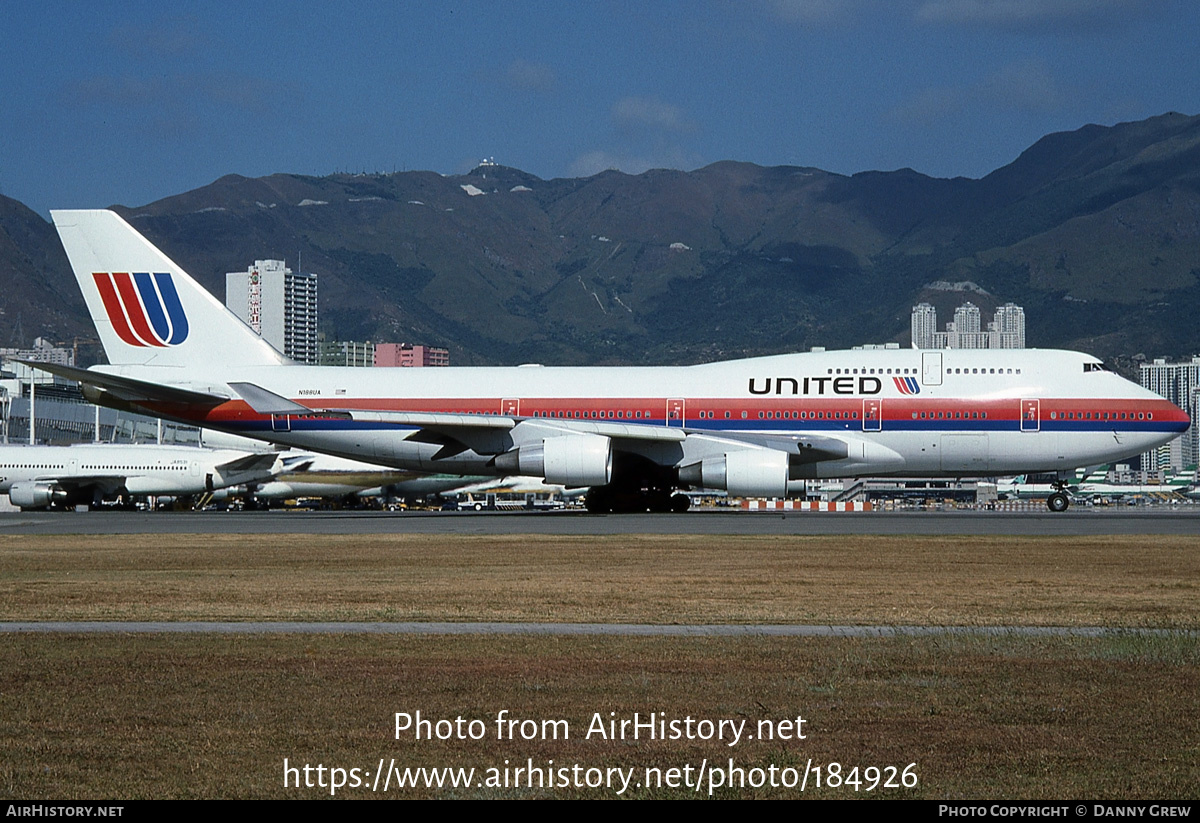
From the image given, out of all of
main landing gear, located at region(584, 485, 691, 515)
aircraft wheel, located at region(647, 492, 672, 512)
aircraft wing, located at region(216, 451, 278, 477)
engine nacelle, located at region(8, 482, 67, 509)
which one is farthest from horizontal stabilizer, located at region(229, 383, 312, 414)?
aircraft wing, located at region(216, 451, 278, 477)

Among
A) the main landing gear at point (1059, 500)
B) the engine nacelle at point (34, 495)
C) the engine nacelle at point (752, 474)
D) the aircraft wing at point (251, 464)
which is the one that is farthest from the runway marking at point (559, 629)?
the aircraft wing at point (251, 464)

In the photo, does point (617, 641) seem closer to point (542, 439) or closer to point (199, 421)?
point (542, 439)

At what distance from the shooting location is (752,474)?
37000 millimetres

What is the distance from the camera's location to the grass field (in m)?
7.81

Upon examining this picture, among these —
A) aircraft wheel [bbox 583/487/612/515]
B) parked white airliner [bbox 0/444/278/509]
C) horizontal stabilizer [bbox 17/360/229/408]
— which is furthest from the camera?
parked white airliner [bbox 0/444/278/509]

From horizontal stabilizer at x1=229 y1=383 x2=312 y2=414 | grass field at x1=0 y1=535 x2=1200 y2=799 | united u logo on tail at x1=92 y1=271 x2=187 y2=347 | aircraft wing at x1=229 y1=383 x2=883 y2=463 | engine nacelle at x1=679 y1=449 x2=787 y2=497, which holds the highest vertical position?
united u logo on tail at x1=92 y1=271 x2=187 y2=347

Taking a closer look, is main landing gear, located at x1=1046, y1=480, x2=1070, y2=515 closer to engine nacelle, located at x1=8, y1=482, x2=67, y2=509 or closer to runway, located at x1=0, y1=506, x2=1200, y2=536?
runway, located at x1=0, y1=506, x2=1200, y2=536

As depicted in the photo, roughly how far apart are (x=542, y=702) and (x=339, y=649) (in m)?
3.27

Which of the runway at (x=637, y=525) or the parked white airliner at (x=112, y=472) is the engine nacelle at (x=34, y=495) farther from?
the runway at (x=637, y=525)

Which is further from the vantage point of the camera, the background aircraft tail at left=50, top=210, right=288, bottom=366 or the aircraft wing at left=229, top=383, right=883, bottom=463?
the background aircraft tail at left=50, top=210, right=288, bottom=366

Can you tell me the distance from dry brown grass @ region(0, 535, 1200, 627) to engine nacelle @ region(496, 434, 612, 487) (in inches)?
358

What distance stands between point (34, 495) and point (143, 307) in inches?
868

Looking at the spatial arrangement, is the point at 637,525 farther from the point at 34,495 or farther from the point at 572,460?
the point at 34,495

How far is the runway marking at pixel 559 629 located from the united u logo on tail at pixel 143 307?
1186 inches
